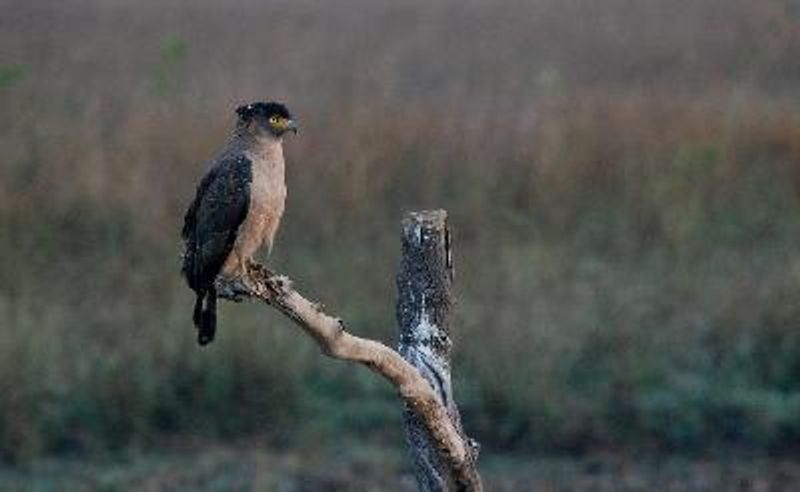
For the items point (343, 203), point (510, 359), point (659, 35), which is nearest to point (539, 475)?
point (510, 359)

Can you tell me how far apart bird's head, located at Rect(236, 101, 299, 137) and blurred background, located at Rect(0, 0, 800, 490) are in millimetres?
3742

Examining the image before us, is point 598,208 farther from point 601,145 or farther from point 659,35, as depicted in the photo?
point 659,35

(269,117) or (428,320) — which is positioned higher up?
(269,117)

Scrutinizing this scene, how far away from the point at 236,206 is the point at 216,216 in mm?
57

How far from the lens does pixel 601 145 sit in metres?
12.2

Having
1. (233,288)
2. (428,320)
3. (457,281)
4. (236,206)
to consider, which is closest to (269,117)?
(236,206)

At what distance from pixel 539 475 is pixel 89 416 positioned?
210 centimetres

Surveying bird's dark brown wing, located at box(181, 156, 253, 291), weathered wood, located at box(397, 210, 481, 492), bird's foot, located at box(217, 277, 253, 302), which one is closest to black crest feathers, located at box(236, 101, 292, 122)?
bird's dark brown wing, located at box(181, 156, 253, 291)

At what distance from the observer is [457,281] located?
1061cm

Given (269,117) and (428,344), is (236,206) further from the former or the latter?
(428,344)

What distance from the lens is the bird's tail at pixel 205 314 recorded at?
16.5 feet

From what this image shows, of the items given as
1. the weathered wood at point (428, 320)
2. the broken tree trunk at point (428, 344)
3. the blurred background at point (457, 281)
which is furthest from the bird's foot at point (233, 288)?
the blurred background at point (457, 281)

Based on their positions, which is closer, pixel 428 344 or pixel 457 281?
pixel 428 344

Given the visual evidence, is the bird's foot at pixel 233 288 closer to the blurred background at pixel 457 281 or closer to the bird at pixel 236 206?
the bird at pixel 236 206
